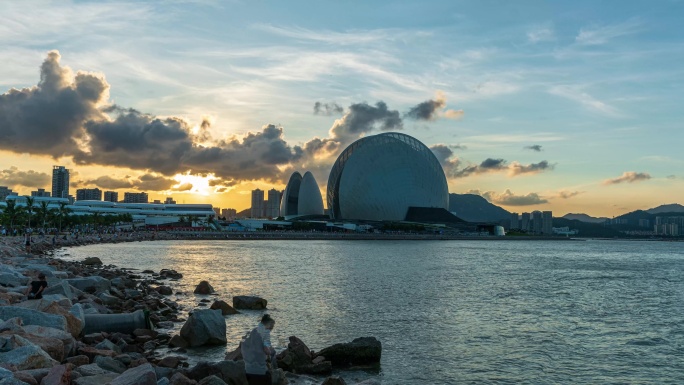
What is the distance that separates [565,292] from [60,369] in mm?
27485

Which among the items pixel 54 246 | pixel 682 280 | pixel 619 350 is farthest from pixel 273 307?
pixel 54 246

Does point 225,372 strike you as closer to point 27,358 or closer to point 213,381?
point 213,381

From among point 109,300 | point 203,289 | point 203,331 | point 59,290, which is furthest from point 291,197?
point 203,331

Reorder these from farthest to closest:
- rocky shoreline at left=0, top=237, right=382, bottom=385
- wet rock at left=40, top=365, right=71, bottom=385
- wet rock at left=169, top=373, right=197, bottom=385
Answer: wet rock at left=169, top=373, right=197, bottom=385, rocky shoreline at left=0, top=237, right=382, bottom=385, wet rock at left=40, top=365, right=71, bottom=385

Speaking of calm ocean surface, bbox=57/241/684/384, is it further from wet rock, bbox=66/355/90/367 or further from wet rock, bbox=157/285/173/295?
wet rock, bbox=66/355/90/367

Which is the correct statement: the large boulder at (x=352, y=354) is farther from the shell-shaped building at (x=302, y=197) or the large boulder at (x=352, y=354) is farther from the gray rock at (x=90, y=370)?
the shell-shaped building at (x=302, y=197)

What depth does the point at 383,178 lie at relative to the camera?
134125mm

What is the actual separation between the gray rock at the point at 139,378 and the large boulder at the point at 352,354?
18.4 ft

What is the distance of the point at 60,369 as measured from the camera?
9.12m

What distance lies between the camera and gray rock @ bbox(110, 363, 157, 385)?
8938mm

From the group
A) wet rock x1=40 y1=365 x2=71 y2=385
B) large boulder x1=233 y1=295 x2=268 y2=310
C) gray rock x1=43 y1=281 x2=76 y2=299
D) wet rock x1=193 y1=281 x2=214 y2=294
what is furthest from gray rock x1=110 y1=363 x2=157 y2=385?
wet rock x1=193 y1=281 x2=214 y2=294

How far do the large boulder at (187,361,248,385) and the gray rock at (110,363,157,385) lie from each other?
1445 mm

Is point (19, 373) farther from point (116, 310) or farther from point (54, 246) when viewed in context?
point (54, 246)

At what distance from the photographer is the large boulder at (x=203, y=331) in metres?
15.3
